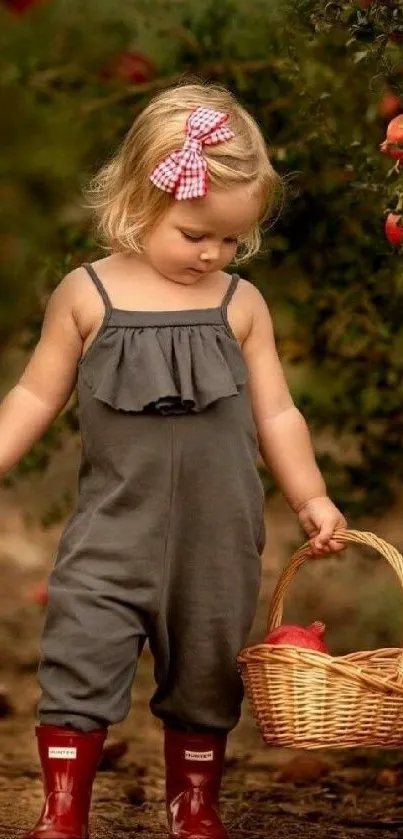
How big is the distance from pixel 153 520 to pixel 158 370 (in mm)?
264

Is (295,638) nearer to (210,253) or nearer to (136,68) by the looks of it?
(210,253)

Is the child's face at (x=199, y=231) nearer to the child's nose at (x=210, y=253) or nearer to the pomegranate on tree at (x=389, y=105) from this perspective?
the child's nose at (x=210, y=253)

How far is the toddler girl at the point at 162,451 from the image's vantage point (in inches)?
133

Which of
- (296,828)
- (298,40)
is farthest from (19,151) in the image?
(296,828)

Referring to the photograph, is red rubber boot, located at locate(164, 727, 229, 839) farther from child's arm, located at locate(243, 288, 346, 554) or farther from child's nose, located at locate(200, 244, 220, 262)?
child's nose, located at locate(200, 244, 220, 262)

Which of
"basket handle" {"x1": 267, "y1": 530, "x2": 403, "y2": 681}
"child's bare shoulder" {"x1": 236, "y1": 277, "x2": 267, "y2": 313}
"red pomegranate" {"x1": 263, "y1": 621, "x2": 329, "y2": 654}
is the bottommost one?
"red pomegranate" {"x1": 263, "y1": 621, "x2": 329, "y2": 654}

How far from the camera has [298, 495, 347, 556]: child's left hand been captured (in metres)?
3.57

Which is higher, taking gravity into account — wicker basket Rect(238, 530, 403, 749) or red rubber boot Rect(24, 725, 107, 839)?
wicker basket Rect(238, 530, 403, 749)

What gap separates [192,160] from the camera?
3344mm

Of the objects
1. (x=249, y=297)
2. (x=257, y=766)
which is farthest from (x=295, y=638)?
(x=257, y=766)

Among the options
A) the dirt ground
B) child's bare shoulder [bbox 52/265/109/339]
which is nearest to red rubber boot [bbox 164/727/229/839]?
the dirt ground

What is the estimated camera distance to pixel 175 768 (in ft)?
11.8

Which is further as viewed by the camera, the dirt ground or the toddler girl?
the dirt ground

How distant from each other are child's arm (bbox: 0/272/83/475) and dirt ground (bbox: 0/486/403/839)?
843mm
